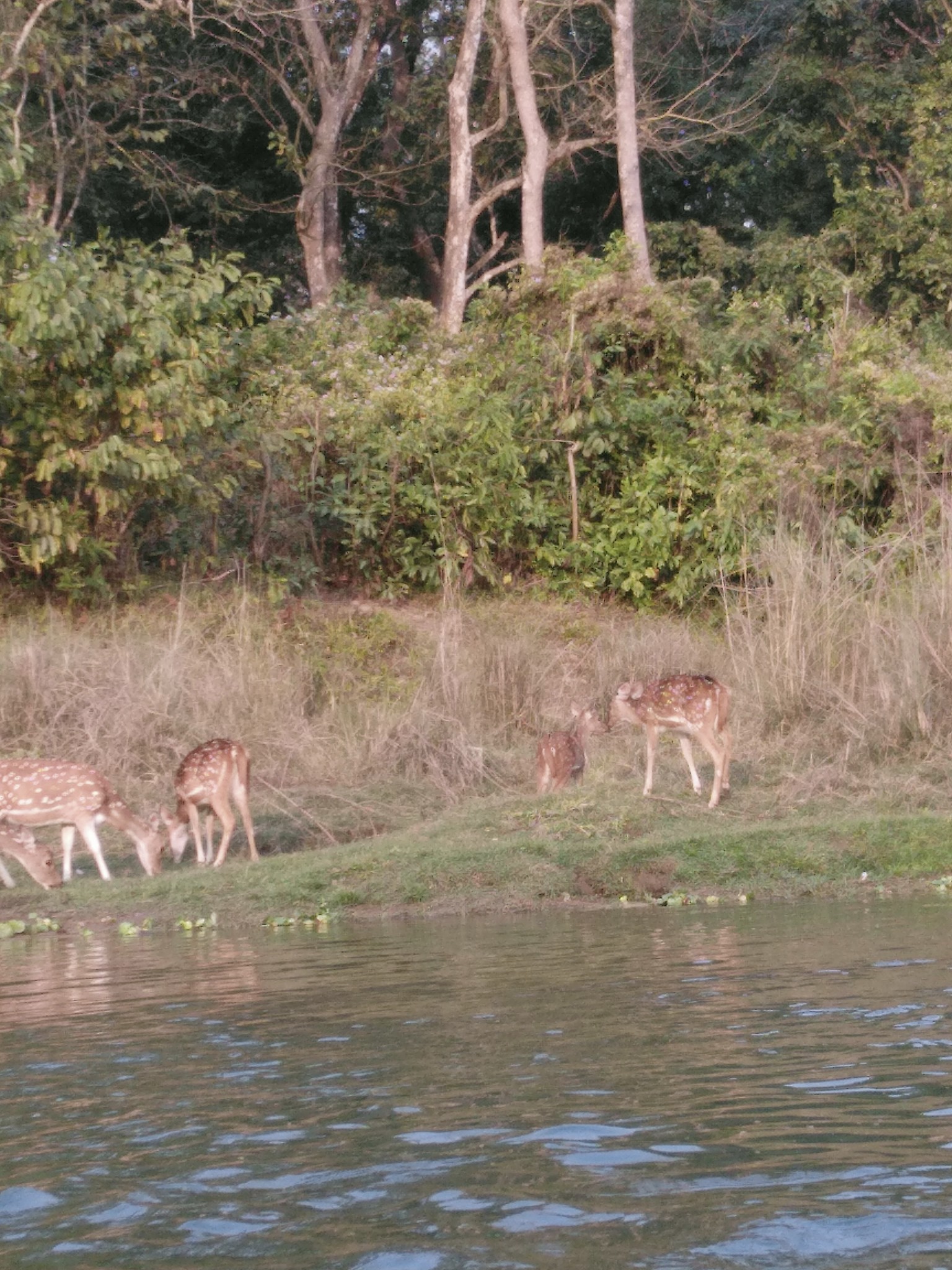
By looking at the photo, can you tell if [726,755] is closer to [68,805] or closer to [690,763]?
[690,763]

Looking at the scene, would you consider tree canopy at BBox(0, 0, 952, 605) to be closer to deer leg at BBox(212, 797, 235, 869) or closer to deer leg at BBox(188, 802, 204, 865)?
deer leg at BBox(188, 802, 204, 865)

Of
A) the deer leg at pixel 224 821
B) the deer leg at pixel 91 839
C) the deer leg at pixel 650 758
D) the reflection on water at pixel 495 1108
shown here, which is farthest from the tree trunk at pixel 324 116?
the reflection on water at pixel 495 1108

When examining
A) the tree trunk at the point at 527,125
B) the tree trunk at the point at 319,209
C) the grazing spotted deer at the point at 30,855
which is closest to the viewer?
the grazing spotted deer at the point at 30,855

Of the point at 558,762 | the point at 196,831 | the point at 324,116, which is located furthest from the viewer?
the point at 324,116

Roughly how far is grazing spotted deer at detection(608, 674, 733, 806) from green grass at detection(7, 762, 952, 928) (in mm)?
1052

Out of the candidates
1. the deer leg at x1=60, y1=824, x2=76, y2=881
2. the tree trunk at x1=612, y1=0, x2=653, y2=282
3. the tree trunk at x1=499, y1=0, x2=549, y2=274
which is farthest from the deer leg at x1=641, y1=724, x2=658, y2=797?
the tree trunk at x1=499, y1=0, x2=549, y2=274

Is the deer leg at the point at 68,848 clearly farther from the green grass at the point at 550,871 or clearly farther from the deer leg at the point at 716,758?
the deer leg at the point at 716,758

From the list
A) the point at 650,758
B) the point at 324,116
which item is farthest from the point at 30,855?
the point at 324,116

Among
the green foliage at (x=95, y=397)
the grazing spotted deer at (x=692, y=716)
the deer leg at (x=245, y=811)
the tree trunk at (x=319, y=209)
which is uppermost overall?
the tree trunk at (x=319, y=209)

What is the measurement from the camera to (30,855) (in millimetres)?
12906

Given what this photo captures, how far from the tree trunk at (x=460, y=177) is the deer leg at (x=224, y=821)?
1356cm

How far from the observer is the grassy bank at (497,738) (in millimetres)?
12047

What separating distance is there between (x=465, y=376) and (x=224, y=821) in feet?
34.8

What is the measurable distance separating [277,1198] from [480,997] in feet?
10.4
